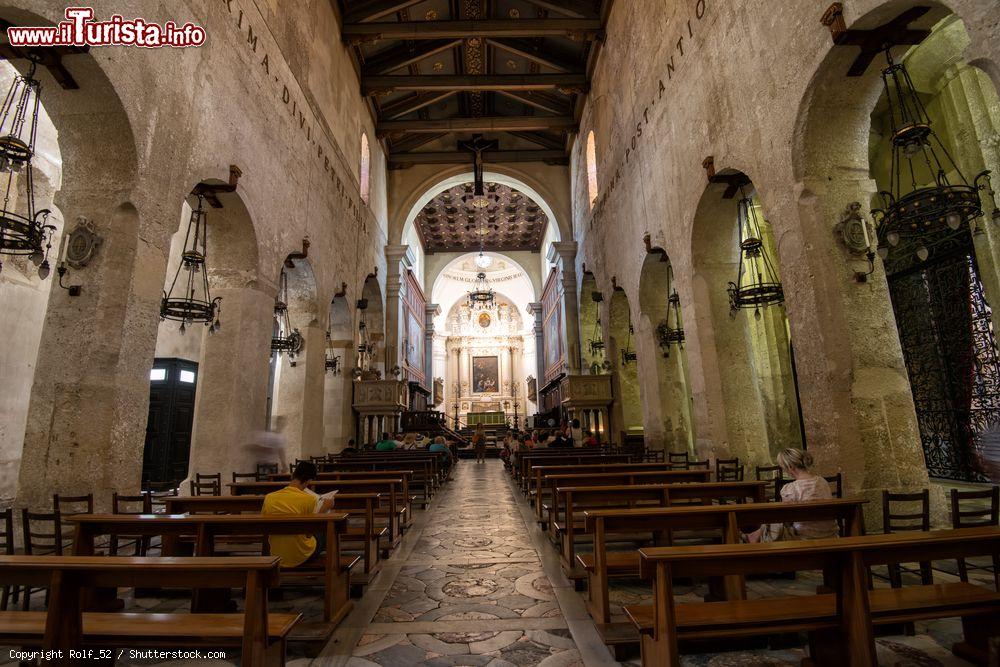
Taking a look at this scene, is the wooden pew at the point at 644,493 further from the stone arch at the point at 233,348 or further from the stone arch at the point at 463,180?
the stone arch at the point at 463,180

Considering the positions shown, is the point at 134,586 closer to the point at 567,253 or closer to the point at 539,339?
the point at 567,253

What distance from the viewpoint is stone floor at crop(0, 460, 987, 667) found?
2.38 m

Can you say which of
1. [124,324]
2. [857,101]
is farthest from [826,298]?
[124,324]

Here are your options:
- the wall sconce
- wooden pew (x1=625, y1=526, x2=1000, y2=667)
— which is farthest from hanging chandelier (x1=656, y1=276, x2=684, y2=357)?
the wall sconce

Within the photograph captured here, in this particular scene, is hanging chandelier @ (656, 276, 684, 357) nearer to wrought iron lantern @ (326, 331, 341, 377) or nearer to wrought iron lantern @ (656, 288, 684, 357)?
wrought iron lantern @ (656, 288, 684, 357)

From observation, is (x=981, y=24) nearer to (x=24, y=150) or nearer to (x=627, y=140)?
(x=24, y=150)

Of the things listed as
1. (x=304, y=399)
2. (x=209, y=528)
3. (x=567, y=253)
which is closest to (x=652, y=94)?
(x=567, y=253)

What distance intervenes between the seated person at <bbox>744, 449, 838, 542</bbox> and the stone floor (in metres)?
0.30

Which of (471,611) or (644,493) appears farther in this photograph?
(644,493)

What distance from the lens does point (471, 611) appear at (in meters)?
3.02

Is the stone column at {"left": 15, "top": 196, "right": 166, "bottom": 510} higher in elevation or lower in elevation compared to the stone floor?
higher

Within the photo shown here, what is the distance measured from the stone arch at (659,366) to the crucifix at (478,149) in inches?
406

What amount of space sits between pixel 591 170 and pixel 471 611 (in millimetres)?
13481

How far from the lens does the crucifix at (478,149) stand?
17.6m
